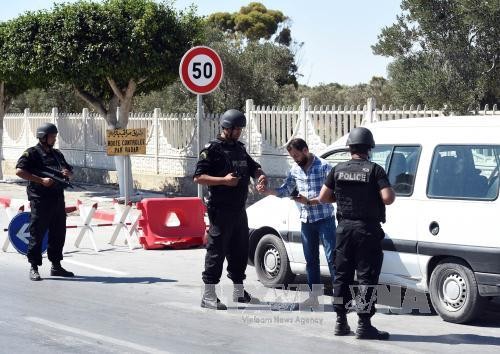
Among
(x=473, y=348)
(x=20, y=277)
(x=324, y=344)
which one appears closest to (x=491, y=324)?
(x=473, y=348)

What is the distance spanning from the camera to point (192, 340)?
831cm

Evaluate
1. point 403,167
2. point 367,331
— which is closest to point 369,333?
point 367,331

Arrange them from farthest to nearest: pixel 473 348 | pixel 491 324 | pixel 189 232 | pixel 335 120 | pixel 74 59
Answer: pixel 74 59, pixel 335 120, pixel 189 232, pixel 491 324, pixel 473 348

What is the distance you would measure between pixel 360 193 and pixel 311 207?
1.38 meters

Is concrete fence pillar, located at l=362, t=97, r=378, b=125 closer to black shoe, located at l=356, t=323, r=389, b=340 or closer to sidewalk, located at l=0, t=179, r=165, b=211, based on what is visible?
sidewalk, located at l=0, t=179, r=165, b=211

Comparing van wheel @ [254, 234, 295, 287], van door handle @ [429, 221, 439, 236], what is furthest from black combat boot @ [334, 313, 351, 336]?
van wheel @ [254, 234, 295, 287]

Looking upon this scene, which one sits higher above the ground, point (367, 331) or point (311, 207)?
point (311, 207)

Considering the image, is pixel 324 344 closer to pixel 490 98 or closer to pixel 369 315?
pixel 369 315

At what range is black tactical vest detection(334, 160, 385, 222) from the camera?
805 cm

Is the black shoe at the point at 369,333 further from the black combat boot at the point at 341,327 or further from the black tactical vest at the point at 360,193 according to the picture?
the black tactical vest at the point at 360,193

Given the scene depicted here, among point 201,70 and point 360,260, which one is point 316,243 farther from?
point 201,70

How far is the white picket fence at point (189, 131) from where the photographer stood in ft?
60.5

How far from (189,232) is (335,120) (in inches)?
210

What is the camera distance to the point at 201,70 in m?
13.9
